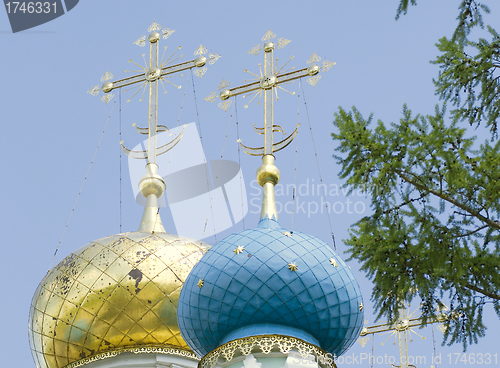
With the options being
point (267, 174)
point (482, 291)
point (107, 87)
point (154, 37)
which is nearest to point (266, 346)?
point (267, 174)

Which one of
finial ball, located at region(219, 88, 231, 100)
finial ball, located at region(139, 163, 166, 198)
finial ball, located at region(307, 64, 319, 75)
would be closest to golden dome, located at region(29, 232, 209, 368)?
finial ball, located at region(139, 163, 166, 198)

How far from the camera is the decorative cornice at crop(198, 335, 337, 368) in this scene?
35.9 ft

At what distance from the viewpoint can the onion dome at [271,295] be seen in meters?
11.2

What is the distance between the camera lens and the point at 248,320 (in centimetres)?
1127

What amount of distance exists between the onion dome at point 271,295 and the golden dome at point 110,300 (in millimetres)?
1563

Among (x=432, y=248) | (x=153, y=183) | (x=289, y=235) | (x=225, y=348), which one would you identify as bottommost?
(x=432, y=248)

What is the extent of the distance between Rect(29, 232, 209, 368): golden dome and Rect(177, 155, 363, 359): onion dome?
1.56 m

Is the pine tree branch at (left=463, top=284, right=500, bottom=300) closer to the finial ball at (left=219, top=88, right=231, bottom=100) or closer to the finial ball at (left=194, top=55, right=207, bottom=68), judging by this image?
the finial ball at (left=219, top=88, right=231, bottom=100)

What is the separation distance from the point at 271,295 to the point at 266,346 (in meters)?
0.62

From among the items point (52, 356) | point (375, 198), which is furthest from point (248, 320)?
point (375, 198)

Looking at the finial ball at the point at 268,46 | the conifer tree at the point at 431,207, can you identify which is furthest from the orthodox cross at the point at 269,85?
the conifer tree at the point at 431,207

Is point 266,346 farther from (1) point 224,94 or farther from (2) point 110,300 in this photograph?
(1) point 224,94

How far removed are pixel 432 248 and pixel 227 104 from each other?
836 centimetres

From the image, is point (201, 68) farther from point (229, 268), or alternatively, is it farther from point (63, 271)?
point (229, 268)
